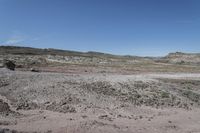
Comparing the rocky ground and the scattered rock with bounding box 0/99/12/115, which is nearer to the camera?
the rocky ground

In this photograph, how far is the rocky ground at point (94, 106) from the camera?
16.5m

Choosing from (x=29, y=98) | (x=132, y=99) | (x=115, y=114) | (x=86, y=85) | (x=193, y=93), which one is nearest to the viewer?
(x=115, y=114)

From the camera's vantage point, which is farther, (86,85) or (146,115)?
(86,85)

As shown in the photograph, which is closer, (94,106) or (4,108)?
(4,108)

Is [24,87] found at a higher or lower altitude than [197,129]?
higher

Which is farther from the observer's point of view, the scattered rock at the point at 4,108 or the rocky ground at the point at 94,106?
the scattered rock at the point at 4,108

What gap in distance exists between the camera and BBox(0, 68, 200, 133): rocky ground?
651 inches

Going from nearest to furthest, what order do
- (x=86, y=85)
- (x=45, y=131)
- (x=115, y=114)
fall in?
(x=45, y=131), (x=115, y=114), (x=86, y=85)

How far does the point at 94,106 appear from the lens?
20.1 meters

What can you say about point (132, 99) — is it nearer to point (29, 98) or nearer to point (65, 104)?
point (65, 104)

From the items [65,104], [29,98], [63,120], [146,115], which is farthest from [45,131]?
[146,115]

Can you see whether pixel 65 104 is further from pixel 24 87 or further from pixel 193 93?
pixel 193 93

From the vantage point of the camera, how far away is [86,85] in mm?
24344

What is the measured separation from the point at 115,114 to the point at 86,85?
6.01 meters
